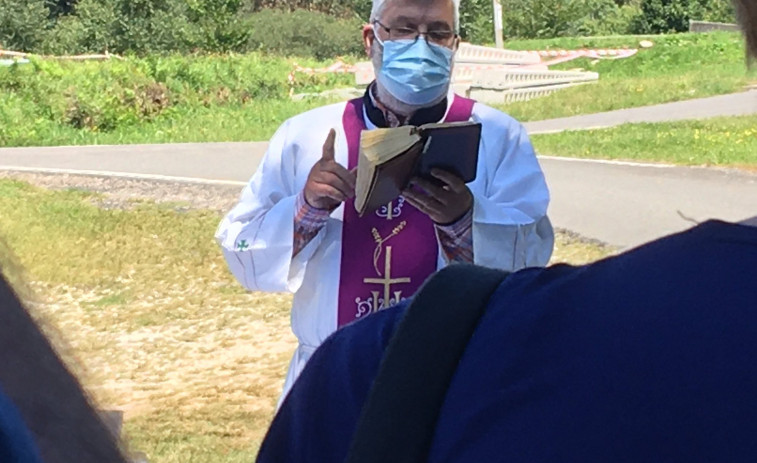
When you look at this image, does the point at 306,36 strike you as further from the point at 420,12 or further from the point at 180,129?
the point at 420,12

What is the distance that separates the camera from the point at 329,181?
216 centimetres

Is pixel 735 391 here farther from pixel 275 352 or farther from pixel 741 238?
pixel 275 352

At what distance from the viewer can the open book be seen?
1.90 meters

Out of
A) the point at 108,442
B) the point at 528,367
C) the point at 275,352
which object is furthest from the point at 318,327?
the point at 275,352

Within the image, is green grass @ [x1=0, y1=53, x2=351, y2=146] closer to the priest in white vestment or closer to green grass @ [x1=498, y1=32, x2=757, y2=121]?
green grass @ [x1=498, y1=32, x2=757, y2=121]

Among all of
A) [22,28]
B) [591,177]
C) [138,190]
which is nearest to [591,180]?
[591,177]

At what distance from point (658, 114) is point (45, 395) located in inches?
642

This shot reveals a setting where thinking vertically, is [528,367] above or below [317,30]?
above

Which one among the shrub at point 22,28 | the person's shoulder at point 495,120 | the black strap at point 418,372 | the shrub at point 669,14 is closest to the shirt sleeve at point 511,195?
the person's shoulder at point 495,120

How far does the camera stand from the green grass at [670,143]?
11.7 metres

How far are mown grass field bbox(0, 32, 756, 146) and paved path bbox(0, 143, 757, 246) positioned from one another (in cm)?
139

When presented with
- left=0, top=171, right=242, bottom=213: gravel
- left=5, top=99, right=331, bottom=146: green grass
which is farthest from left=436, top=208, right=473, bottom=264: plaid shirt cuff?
left=5, top=99, right=331, bottom=146: green grass

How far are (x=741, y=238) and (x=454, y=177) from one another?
1425 millimetres

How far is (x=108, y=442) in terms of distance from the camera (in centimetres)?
56
